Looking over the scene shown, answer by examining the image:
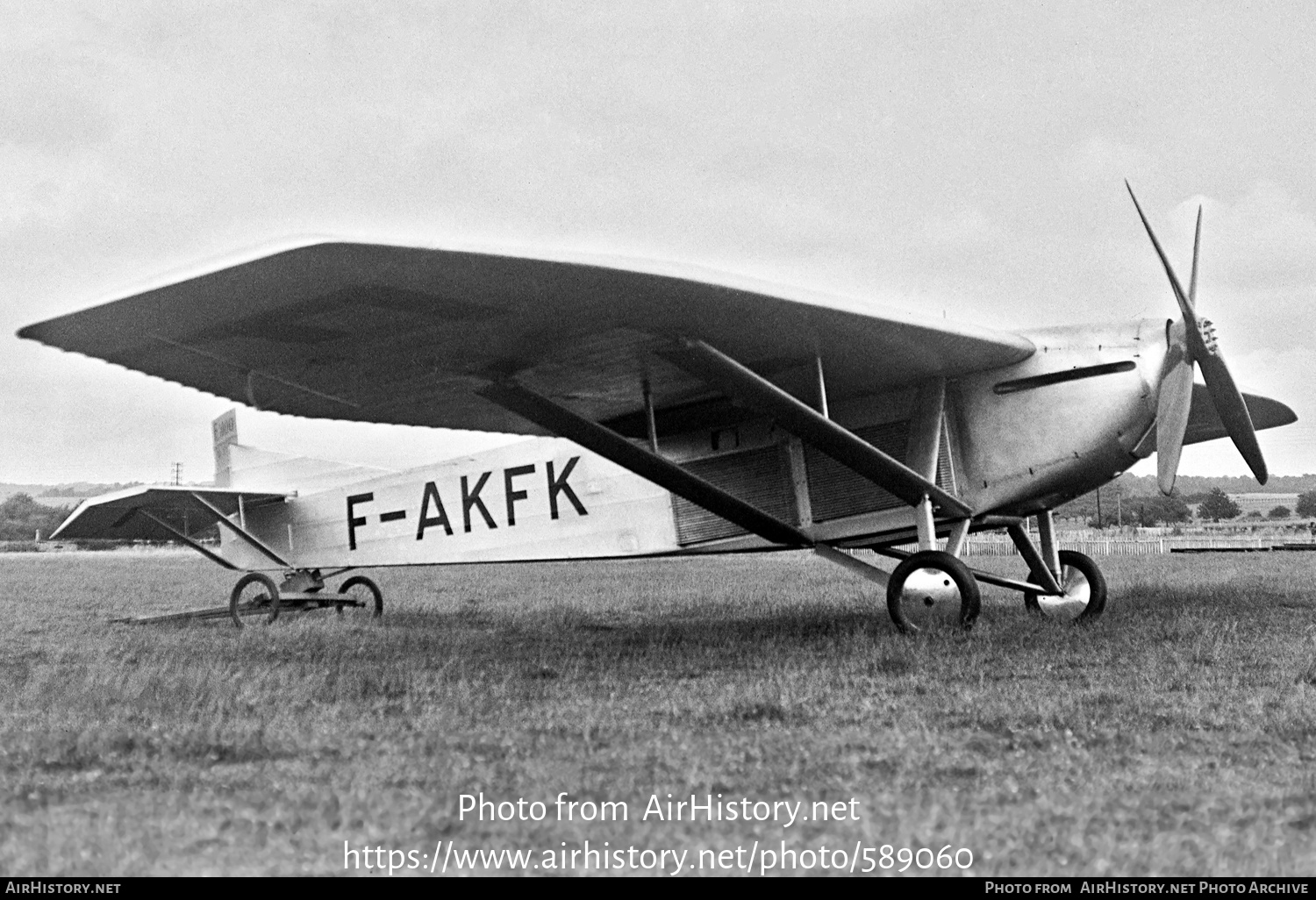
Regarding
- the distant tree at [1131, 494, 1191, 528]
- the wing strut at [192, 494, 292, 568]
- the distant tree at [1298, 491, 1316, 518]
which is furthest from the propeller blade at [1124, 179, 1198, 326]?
the distant tree at [1298, 491, 1316, 518]

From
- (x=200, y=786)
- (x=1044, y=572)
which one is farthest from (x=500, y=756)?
(x=1044, y=572)

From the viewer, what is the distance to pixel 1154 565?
84.5 ft

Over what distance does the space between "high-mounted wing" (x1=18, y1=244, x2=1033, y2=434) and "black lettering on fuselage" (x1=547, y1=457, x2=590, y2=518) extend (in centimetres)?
144

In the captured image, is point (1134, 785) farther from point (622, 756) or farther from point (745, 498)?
point (745, 498)

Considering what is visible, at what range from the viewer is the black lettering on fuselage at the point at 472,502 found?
12484 millimetres

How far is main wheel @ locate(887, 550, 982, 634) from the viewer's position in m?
8.36

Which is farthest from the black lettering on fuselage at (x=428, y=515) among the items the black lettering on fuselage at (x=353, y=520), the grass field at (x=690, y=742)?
the grass field at (x=690, y=742)

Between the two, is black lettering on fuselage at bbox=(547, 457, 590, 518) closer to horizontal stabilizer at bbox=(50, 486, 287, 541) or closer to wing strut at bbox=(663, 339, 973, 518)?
wing strut at bbox=(663, 339, 973, 518)

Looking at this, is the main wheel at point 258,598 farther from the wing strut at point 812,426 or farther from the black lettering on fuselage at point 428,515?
the wing strut at point 812,426

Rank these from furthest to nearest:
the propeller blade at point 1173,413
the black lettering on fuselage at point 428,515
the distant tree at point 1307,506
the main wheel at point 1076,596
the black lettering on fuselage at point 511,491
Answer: the distant tree at point 1307,506
the black lettering on fuselage at point 428,515
the black lettering on fuselage at point 511,491
the main wheel at point 1076,596
the propeller blade at point 1173,413

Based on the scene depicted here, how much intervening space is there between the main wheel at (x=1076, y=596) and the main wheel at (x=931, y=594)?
6.82ft

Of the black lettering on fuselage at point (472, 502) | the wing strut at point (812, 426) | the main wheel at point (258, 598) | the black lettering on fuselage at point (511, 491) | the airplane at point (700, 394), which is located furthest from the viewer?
the main wheel at point (258, 598)

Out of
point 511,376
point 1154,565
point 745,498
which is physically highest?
point 511,376
